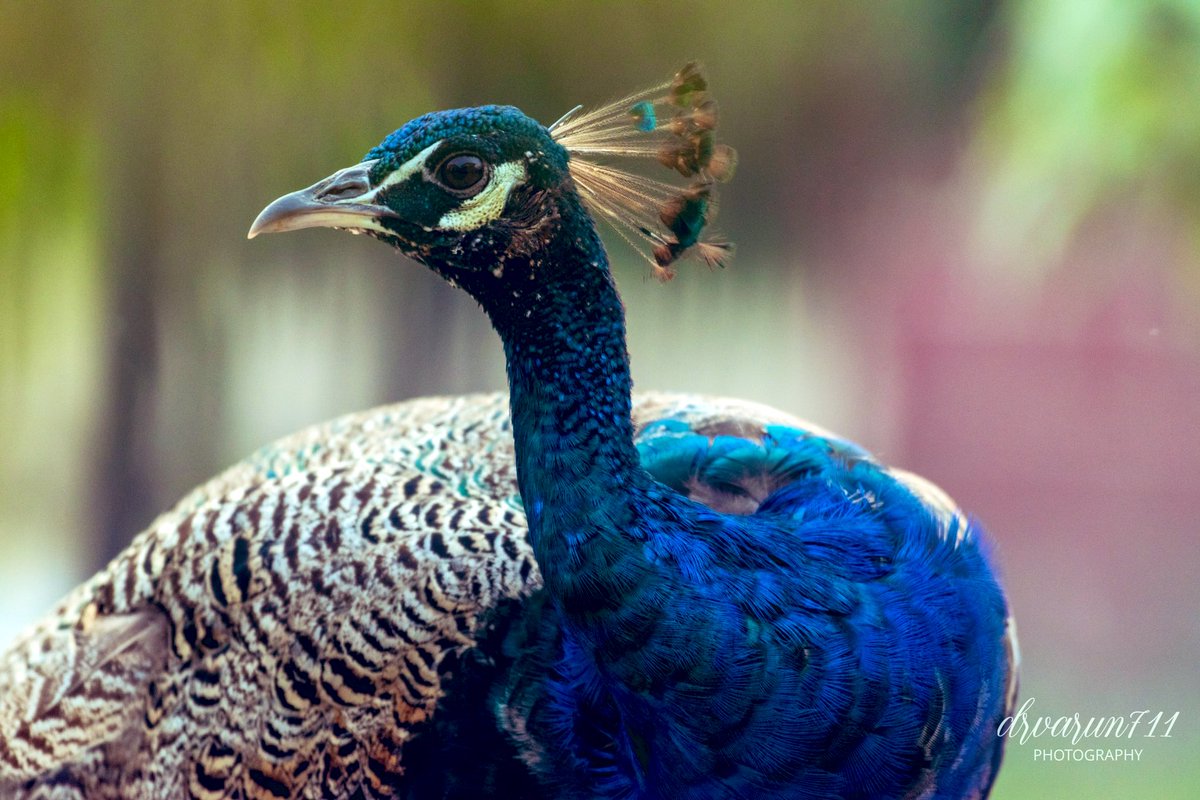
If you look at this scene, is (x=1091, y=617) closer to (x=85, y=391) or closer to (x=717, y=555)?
(x=717, y=555)

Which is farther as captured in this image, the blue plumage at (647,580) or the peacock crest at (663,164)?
the peacock crest at (663,164)

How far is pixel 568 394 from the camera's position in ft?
2.90

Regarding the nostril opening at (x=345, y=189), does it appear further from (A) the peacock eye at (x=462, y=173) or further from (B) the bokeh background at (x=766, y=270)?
(B) the bokeh background at (x=766, y=270)

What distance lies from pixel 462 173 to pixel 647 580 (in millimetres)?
337

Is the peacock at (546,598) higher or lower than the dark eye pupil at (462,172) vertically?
lower

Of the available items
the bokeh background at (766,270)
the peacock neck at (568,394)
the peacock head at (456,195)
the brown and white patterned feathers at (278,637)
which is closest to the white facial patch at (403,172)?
the peacock head at (456,195)

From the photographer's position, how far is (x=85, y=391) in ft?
7.67

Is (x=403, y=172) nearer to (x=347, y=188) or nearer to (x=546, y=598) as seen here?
(x=347, y=188)

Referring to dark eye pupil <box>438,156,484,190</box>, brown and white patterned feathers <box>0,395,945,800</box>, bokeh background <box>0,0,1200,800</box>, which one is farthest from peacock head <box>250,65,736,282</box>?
bokeh background <box>0,0,1200,800</box>

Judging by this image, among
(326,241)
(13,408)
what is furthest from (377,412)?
(13,408)

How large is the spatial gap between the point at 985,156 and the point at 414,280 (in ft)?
4.04

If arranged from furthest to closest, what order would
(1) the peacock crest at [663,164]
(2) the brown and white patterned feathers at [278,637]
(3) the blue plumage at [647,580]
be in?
(2) the brown and white patterned feathers at [278,637], (1) the peacock crest at [663,164], (3) the blue plumage at [647,580]

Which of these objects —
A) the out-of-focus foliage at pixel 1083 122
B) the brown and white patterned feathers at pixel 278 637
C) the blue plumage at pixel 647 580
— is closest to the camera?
the blue plumage at pixel 647 580

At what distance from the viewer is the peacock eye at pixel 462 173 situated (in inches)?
33.9
